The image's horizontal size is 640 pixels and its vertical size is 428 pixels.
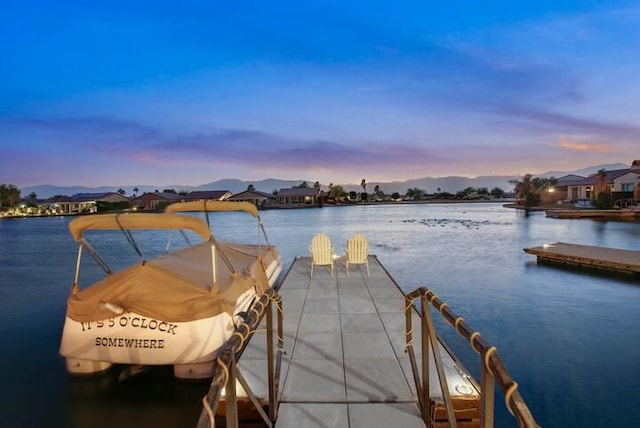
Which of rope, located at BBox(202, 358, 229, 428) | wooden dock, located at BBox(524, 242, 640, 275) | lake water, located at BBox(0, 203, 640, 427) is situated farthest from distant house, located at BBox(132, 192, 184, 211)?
rope, located at BBox(202, 358, 229, 428)

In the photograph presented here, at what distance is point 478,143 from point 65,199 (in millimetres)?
90309

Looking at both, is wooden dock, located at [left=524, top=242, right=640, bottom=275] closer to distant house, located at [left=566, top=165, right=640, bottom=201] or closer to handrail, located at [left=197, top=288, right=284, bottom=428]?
handrail, located at [left=197, top=288, right=284, bottom=428]

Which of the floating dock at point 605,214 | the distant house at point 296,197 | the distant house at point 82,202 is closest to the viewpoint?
the floating dock at point 605,214

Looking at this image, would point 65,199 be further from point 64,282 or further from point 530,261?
point 530,261

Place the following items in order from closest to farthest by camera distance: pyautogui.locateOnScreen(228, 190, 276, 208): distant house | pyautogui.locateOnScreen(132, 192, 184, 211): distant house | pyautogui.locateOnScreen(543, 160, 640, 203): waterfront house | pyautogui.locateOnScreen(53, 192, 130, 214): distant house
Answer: pyautogui.locateOnScreen(543, 160, 640, 203): waterfront house, pyautogui.locateOnScreen(53, 192, 130, 214): distant house, pyautogui.locateOnScreen(132, 192, 184, 211): distant house, pyautogui.locateOnScreen(228, 190, 276, 208): distant house

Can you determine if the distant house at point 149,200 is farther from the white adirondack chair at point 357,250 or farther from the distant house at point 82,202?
the white adirondack chair at point 357,250

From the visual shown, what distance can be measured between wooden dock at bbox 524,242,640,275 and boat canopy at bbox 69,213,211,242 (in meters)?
14.6

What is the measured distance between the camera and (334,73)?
1262 inches

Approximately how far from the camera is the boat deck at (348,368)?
11.0 ft

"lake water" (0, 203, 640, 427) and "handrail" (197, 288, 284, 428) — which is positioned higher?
"handrail" (197, 288, 284, 428)

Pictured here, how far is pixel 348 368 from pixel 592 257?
14.3 meters

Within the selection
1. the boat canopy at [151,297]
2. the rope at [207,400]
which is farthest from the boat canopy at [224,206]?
the rope at [207,400]

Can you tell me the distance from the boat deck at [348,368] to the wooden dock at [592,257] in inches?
424

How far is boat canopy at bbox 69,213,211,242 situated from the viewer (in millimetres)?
5000
